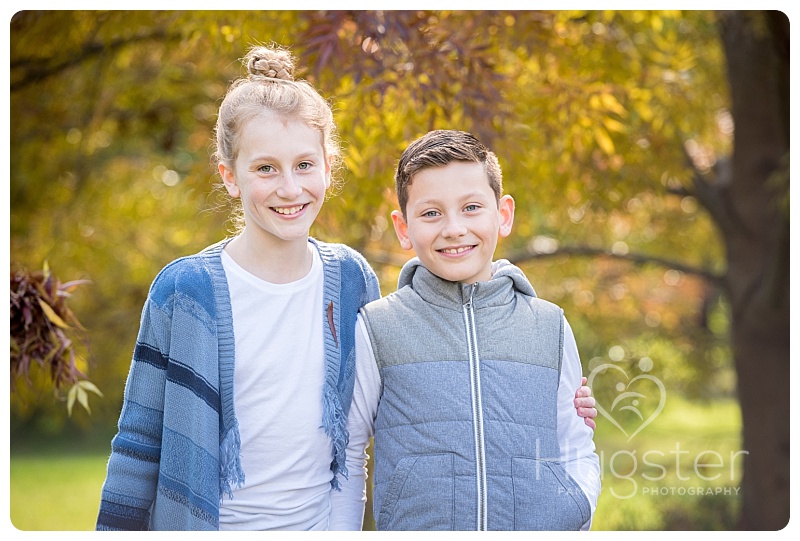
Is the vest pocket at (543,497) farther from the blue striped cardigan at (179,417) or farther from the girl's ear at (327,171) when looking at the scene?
the girl's ear at (327,171)

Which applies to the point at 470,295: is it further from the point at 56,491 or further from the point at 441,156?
the point at 56,491

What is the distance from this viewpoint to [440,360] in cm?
181

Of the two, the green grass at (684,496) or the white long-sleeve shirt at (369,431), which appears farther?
the green grass at (684,496)

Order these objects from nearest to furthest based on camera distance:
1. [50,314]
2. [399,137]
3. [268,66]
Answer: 1. [268,66]
2. [50,314]
3. [399,137]

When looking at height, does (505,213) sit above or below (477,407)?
above

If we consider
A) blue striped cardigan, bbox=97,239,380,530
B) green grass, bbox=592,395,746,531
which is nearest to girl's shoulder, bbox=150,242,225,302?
blue striped cardigan, bbox=97,239,380,530

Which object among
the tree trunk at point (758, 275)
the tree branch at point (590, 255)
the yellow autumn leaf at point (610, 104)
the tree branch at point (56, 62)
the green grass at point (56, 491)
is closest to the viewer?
the yellow autumn leaf at point (610, 104)

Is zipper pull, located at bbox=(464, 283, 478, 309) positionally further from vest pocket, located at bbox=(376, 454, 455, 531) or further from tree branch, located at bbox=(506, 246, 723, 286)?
tree branch, located at bbox=(506, 246, 723, 286)

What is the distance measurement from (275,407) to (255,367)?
0.09 metres

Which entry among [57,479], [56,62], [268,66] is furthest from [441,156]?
[57,479]

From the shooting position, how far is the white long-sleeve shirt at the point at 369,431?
1.86m

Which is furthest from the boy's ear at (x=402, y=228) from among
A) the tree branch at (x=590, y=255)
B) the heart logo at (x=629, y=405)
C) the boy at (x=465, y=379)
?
the tree branch at (x=590, y=255)

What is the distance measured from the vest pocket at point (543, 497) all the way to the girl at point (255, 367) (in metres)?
0.18

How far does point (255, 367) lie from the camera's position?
1.79m
